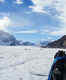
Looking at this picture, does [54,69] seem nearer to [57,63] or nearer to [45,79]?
[57,63]

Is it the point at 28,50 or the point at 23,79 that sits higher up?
the point at 23,79

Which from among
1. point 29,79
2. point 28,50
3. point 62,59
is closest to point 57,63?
point 62,59

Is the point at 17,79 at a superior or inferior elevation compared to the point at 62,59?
inferior

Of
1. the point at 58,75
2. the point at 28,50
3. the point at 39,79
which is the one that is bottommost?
the point at 28,50

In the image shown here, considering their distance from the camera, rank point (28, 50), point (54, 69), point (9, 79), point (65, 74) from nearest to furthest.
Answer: point (65, 74) → point (54, 69) → point (9, 79) → point (28, 50)

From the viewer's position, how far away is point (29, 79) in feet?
17.3

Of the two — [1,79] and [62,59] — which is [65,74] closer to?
[62,59]

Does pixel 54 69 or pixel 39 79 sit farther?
pixel 39 79

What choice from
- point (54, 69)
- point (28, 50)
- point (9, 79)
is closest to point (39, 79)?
point (9, 79)

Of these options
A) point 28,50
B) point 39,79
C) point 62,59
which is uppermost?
point 62,59

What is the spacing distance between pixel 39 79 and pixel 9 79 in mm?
979

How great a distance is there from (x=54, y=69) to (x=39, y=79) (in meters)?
3.92

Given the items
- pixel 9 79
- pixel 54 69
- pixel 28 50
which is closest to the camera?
pixel 54 69

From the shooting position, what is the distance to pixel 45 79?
5.33 m
